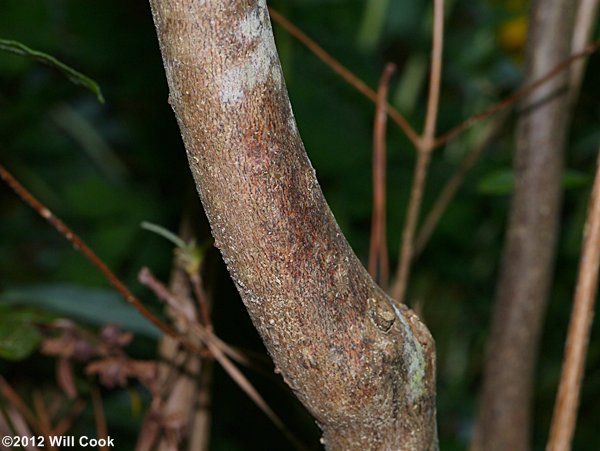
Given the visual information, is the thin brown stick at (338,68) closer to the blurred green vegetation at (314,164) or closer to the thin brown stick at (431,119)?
the thin brown stick at (431,119)

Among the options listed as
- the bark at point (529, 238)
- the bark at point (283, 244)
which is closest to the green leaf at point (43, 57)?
the bark at point (283, 244)

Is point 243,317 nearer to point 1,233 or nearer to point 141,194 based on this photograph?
point 141,194

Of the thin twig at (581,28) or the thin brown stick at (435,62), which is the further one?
the thin twig at (581,28)

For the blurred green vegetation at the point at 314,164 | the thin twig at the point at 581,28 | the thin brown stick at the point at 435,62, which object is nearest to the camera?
the thin brown stick at the point at 435,62

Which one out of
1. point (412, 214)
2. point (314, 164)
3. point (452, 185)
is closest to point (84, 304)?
point (412, 214)

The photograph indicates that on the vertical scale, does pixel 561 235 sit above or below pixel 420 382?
above

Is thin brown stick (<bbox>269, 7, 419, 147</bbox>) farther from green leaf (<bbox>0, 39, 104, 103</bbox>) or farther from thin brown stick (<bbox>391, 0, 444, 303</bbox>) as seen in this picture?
green leaf (<bbox>0, 39, 104, 103</bbox>)

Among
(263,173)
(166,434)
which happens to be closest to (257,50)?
(263,173)
